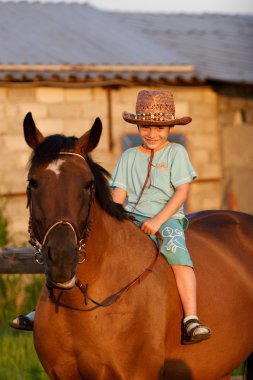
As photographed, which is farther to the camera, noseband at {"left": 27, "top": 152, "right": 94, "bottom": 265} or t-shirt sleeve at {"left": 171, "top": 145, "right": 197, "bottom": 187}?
t-shirt sleeve at {"left": 171, "top": 145, "right": 197, "bottom": 187}

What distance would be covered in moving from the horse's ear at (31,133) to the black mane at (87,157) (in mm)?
75

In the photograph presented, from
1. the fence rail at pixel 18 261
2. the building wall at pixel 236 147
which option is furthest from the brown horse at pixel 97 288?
the building wall at pixel 236 147

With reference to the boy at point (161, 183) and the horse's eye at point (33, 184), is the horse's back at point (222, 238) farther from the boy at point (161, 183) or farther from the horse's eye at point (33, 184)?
the horse's eye at point (33, 184)

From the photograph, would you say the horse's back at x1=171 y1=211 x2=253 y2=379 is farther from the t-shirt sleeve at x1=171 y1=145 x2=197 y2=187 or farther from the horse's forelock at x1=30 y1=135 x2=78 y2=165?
the horse's forelock at x1=30 y1=135 x2=78 y2=165

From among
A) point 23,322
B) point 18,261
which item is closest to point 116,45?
point 18,261

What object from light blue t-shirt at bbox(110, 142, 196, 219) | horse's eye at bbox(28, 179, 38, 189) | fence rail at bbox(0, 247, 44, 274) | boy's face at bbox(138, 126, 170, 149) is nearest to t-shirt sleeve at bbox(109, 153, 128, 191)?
light blue t-shirt at bbox(110, 142, 196, 219)

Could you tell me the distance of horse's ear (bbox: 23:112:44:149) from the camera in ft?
Answer: 16.4

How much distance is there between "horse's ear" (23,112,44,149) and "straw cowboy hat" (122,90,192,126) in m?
0.85

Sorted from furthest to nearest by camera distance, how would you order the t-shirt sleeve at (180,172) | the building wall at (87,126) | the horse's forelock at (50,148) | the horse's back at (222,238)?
the building wall at (87,126), the horse's back at (222,238), the t-shirt sleeve at (180,172), the horse's forelock at (50,148)

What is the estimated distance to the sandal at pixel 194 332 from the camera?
213 inches

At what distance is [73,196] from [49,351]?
3.08 ft

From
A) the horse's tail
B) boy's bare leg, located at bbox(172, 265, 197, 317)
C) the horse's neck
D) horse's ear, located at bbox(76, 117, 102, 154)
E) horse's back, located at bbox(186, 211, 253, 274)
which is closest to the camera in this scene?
horse's ear, located at bbox(76, 117, 102, 154)

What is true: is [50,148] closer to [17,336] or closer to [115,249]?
[115,249]

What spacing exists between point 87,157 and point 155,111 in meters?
0.80
